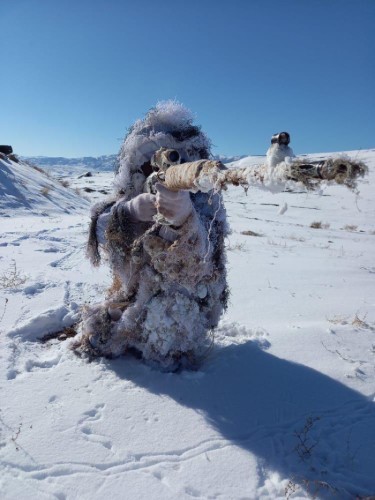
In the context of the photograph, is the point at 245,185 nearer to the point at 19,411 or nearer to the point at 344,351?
the point at 19,411

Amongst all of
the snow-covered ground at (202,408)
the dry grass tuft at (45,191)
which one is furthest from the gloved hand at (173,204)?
the dry grass tuft at (45,191)

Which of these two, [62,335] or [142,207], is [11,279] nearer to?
[62,335]

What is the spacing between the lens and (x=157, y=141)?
6.98ft

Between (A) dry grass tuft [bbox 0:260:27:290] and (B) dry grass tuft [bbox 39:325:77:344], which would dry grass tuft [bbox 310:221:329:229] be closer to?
(A) dry grass tuft [bbox 0:260:27:290]

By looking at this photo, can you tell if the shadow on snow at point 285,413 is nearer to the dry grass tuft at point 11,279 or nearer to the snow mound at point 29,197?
the dry grass tuft at point 11,279

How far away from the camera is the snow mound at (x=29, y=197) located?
8320 mm

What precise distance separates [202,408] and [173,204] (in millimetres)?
1130

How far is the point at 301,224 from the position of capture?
1083cm

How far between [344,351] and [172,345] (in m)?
1.29

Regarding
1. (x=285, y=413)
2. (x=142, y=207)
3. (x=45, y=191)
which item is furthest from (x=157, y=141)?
(x=45, y=191)

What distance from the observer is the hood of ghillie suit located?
84.2 inches

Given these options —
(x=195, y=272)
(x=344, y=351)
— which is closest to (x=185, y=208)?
(x=195, y=272)

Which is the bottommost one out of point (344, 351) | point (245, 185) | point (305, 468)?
point (305, 468)

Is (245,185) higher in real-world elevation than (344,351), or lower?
higher
